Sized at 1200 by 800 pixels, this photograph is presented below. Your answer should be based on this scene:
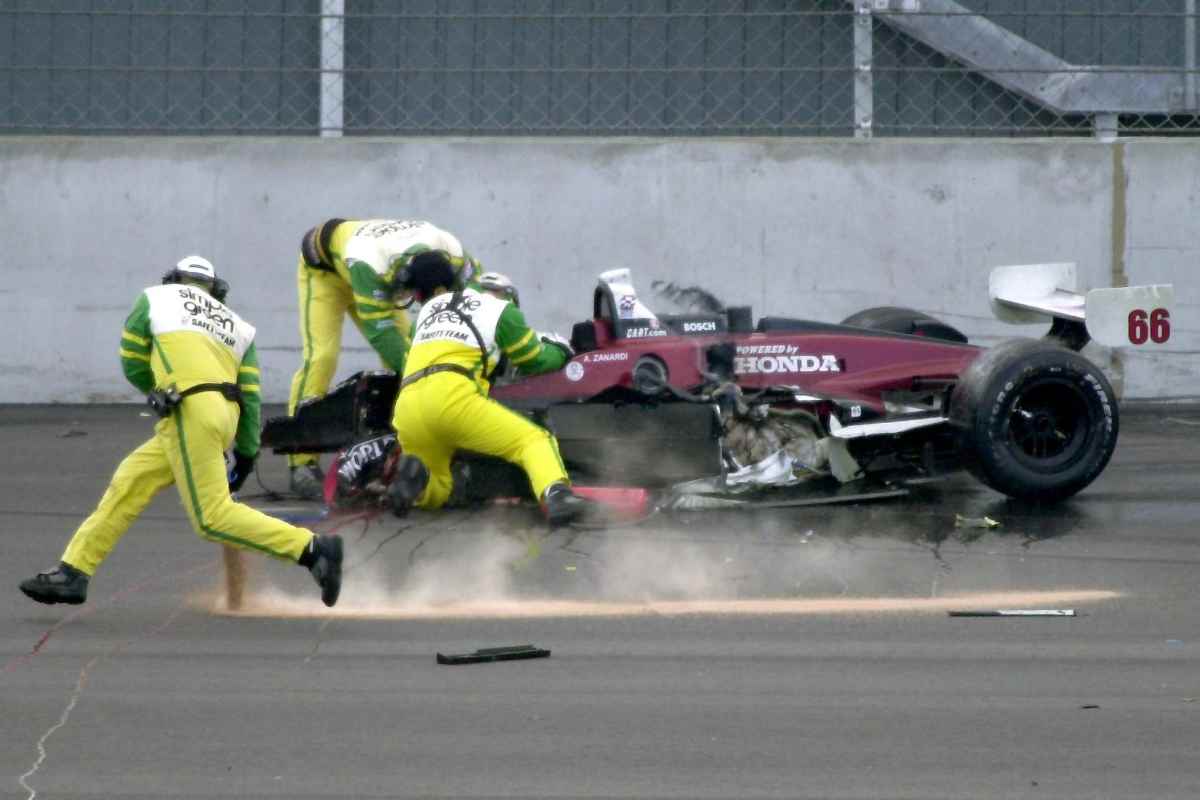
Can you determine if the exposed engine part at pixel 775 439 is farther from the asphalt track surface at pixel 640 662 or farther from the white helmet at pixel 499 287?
the white helmet at pixel 499 287

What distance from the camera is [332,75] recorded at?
13.7 m

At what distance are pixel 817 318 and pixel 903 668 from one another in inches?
276

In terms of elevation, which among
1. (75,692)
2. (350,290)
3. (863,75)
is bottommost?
(75,692)

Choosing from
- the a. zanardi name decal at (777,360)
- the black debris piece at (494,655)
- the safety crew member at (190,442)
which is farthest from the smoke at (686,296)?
the black debris piece at (494,655)

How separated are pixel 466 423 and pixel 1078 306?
345cm

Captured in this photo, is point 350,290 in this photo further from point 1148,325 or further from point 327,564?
point 1148,325

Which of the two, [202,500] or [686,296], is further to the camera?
[686,296]

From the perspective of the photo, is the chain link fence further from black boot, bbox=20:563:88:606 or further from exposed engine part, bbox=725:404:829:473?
black boot, bbox=20:563:88:606

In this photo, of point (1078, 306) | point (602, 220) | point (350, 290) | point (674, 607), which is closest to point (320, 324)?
point (350, 290)

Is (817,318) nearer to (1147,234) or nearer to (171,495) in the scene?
(1147,234)

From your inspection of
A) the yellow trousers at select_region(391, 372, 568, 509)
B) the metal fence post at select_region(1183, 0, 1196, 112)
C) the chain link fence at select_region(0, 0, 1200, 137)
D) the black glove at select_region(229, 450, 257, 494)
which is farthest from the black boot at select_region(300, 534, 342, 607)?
the metal fence post at select_region(1183, 0, 1196, 112)

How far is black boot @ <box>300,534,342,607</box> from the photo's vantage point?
6902 mm

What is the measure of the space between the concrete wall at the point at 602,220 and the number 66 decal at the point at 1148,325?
11.6ft

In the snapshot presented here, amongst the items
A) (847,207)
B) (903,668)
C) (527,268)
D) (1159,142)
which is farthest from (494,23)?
(903,668)
